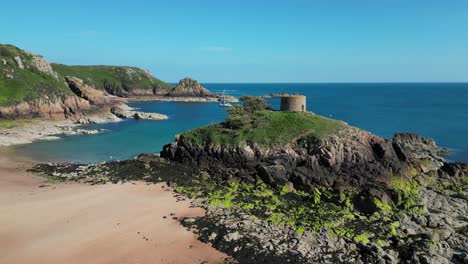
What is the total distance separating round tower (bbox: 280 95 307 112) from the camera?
48.8 meters

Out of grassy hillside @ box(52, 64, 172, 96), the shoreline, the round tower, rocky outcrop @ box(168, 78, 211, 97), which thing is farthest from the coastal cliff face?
the round tower

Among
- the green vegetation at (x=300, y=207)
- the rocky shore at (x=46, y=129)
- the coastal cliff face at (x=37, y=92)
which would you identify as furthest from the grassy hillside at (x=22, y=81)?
the green vegetation at (x=300, y=207)

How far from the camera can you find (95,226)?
25.8 meters

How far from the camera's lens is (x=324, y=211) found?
28.4m

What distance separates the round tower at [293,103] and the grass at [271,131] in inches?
149

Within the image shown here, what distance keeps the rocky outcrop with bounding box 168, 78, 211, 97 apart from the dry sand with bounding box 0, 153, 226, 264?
133626 millimetres

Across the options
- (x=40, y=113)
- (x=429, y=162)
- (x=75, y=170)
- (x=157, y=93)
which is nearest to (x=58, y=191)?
(x=75, y=170)

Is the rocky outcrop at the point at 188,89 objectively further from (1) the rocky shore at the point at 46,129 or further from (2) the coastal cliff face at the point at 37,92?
(1) the rocky shore at the point at 46,129

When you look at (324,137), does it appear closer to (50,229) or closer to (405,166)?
(405,166)

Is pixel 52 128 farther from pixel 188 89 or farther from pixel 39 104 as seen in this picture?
pixel 188 89

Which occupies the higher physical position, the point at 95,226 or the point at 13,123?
the point at 13,123

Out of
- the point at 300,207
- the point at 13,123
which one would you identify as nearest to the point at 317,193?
the point at 300,207

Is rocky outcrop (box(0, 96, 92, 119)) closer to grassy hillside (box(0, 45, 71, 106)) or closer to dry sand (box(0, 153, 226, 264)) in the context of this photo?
grassy hillside (box(0, 45, 71, 106))

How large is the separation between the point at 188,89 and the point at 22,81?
Result: 91562 millimetres
